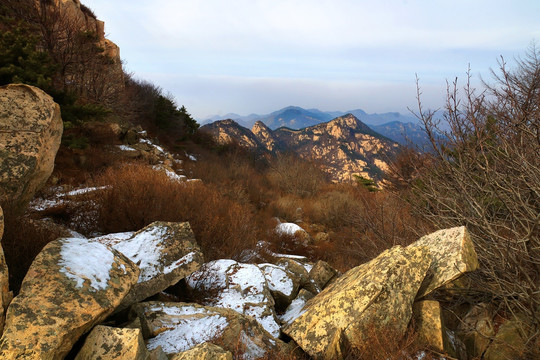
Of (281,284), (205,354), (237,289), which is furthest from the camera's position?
(281,284)

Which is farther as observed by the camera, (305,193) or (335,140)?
(335,140)

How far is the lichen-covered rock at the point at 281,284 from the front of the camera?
199 inches

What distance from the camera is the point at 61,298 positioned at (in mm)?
2373

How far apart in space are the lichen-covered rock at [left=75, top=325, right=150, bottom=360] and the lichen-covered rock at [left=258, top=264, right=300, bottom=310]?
2.96 meters

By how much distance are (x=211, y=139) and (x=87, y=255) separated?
29652 mm

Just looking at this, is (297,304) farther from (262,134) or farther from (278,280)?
(262,134)

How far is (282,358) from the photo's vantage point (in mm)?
2863

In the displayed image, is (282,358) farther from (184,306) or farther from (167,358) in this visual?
(184,306)

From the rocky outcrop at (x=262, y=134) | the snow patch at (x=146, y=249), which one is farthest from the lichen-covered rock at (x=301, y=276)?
the rocky outcrop at (x=262, y=134)

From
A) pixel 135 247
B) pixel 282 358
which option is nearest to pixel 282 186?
pixel 135 247

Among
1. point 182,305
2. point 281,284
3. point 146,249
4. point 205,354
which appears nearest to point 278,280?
point 281,284

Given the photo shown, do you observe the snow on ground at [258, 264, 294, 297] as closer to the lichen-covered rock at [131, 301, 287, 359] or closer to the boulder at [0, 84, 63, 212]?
the lichen-covered rock at [131, 301, 287, 359]

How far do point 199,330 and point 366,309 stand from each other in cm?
183

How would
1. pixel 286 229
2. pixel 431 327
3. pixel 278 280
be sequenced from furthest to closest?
pixel 286 229, pixel 278 280, pixel 431 327
